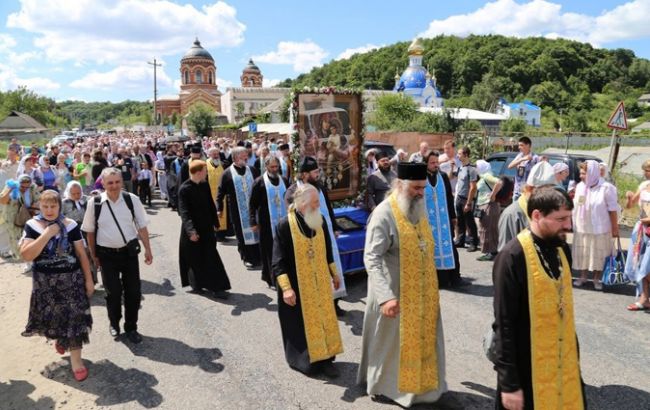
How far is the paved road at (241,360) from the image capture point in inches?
154

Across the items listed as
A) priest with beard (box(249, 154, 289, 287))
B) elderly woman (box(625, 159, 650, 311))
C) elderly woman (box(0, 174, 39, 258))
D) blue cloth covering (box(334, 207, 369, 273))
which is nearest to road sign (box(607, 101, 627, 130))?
elderly woman (box(625, 159, 650, 311))

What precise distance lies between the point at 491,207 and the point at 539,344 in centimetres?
571

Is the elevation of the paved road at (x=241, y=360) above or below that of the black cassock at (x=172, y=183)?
below

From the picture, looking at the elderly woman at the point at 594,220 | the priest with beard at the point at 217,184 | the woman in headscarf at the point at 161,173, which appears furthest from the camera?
the woman in headscarf at the point at 161,173

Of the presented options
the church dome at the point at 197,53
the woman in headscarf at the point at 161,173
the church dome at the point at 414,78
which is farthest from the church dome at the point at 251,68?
the woman in headscarf at the point at 161,173

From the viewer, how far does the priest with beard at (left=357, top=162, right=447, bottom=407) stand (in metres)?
3.42

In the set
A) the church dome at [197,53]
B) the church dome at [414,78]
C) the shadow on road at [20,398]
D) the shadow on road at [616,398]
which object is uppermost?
the church dome at [197,53]

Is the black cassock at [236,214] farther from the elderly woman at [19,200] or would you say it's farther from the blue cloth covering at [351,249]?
the elderly woman at [19,200]

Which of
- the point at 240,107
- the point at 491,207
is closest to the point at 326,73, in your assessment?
the point at 240,107

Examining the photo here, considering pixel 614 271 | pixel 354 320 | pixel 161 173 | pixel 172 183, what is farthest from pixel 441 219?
pixel 161 173

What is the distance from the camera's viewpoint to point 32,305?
4.23m

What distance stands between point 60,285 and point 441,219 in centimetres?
467

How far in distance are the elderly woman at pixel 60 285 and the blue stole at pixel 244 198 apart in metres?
3.78

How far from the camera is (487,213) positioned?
7.95 meters
